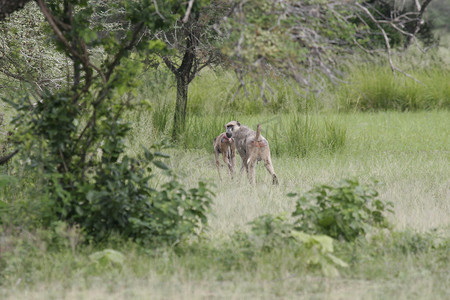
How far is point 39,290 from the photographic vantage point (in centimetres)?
536

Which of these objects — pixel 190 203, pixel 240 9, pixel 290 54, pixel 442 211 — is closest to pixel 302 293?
pixel 190 203

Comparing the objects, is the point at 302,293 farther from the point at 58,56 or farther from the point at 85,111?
the point at 58,56

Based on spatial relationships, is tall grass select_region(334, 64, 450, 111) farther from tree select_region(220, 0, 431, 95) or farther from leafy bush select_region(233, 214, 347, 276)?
tree select_region(220, 0, 431, 95)

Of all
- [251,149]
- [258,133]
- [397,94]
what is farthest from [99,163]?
Result: [397,94]

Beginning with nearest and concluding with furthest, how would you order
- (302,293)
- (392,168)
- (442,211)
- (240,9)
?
(302,293), (240,9), (442,211), (392,168)

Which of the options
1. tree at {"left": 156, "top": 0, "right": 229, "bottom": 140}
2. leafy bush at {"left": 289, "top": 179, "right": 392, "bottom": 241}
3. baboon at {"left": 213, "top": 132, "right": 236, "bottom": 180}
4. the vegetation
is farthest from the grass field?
tree at {"left": 156, "top": 0, "right": 229, "bottom": 140}

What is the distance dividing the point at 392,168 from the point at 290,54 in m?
6.10

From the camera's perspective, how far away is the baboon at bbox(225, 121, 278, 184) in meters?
9.77

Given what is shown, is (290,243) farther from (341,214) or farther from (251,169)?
(251,169)

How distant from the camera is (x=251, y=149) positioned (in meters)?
9.80

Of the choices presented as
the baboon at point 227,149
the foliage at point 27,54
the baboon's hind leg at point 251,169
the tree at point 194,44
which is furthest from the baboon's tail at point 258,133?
the foliage at point 27,54

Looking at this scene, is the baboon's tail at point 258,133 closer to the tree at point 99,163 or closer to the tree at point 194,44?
the tree at point 194,44

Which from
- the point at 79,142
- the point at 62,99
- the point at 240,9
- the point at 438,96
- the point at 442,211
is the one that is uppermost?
the point at 240,9

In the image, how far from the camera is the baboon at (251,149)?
977 cm
